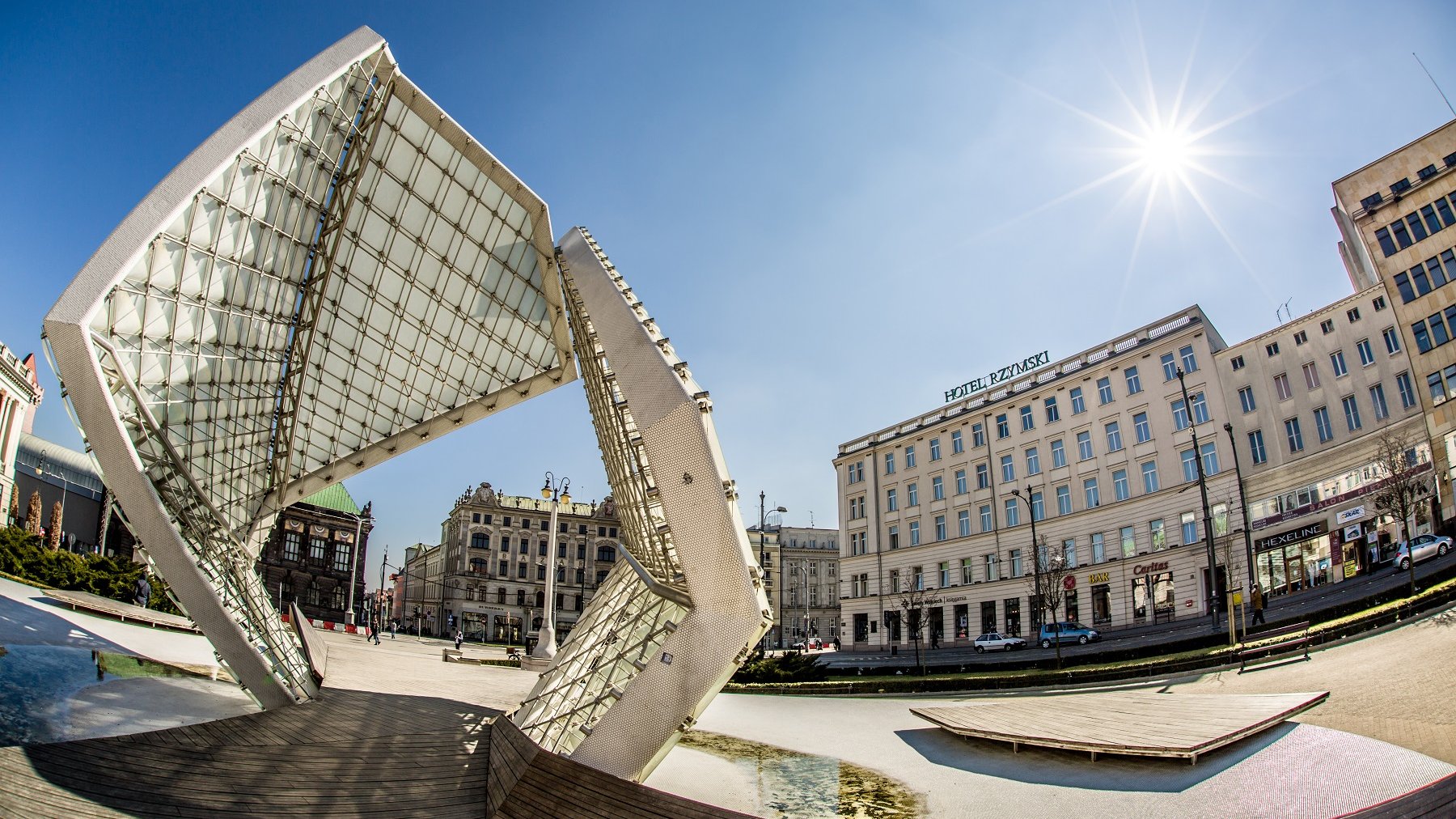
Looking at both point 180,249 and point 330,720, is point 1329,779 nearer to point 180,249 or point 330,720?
point 330,720

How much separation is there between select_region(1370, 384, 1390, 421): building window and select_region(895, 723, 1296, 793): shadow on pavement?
25.5 meters

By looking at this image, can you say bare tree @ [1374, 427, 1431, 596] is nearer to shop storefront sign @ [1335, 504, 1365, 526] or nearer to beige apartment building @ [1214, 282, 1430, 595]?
beige apartment building @ [1214, 282, 1430, 595]

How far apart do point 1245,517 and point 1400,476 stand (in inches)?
566

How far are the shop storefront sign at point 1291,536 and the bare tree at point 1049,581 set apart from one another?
1039 cm

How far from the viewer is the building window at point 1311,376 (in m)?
37.0

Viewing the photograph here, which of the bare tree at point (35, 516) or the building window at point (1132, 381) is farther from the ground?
the building window at point (1132, 381)

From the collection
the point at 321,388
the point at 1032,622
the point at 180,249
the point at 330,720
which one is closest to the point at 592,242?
the point at 180,249

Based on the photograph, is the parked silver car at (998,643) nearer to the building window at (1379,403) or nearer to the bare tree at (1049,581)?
the bare tree at (1049,581)

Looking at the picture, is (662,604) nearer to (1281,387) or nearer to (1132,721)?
(1132,721)

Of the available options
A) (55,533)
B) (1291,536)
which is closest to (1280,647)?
(1291,536)

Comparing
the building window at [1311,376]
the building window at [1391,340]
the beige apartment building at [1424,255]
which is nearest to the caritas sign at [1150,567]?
the building window at [1311,376]

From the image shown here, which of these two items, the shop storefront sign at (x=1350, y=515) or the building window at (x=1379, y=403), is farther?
the shop storefront sign at (x=1350, y=515)

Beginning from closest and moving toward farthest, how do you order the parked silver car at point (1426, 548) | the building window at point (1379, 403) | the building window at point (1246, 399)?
1. the parked silver car at point (1426, 548)
2. the building window at point (1379, 403)
3. the building window at point (1246, 399)

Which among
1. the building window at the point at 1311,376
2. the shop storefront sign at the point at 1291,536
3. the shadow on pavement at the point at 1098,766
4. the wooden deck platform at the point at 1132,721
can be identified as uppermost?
the building window at the point at 1311,376
